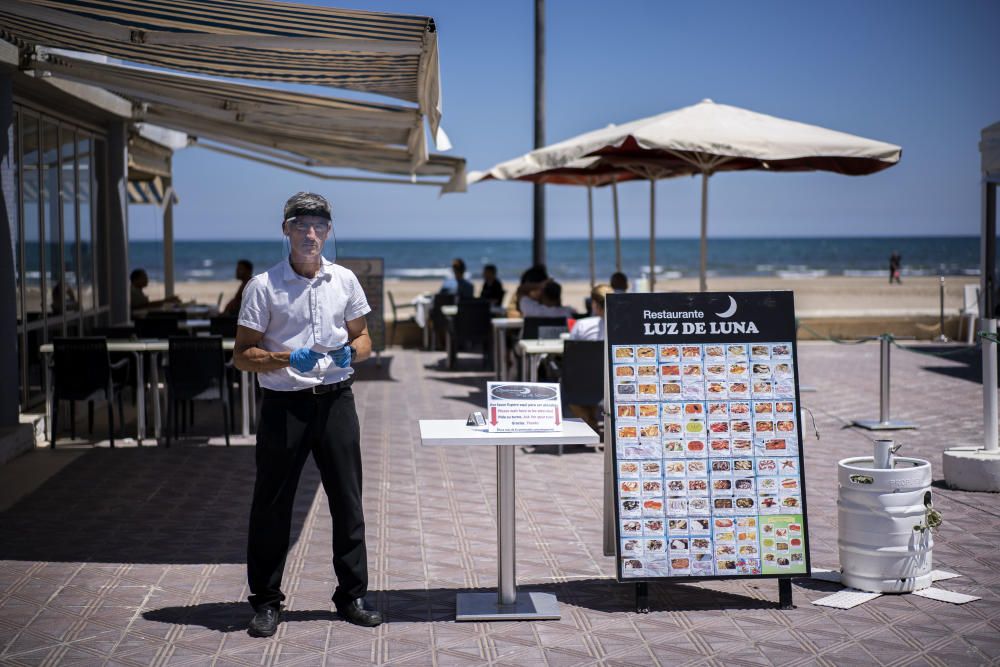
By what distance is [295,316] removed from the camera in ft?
15.1

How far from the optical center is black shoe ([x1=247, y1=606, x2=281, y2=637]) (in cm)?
455

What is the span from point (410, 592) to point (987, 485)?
3.90m

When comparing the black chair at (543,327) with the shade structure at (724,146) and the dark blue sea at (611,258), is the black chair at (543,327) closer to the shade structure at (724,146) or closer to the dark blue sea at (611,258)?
the shade structure at (724,146)

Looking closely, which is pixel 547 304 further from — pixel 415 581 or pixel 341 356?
pixel 341 356

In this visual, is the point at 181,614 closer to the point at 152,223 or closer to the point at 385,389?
the point at 385,389

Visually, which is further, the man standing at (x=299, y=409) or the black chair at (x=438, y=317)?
the black chair at (x=438, y=317)

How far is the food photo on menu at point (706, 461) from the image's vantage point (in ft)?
16.2

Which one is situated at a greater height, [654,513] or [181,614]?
[654,513]

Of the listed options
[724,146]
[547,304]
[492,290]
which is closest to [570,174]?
[492,290]

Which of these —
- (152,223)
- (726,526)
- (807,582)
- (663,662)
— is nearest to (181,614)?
(663,662)

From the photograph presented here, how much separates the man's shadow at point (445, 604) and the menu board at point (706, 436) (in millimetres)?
189

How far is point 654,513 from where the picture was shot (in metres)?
4.93

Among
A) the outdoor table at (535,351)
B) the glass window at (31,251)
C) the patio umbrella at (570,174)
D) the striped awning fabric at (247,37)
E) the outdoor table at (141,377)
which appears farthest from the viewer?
the patio umbrella at (570,174)

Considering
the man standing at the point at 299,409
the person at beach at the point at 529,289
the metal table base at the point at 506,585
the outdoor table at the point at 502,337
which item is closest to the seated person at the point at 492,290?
the person at beach at the point at 529,289
